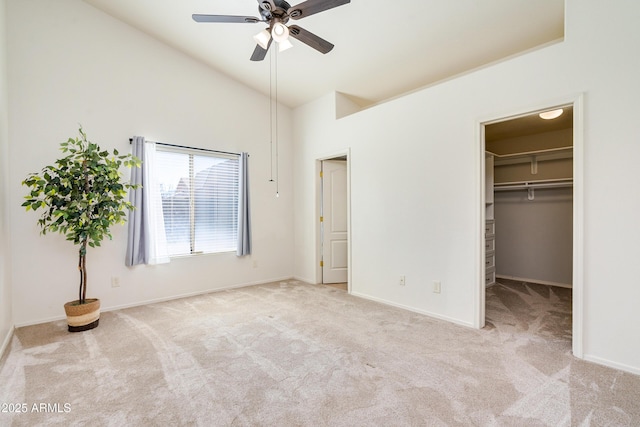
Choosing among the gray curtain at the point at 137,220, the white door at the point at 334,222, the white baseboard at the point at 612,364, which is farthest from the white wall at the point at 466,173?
the gray curtain at the point at 137,220

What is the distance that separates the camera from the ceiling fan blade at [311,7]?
6.98 feet

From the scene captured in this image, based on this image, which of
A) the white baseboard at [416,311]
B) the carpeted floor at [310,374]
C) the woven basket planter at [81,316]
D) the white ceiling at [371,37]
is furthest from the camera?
the white baseboard at [416,311]

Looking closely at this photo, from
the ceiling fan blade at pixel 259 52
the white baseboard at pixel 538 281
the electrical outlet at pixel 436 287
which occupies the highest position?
the ceiling fan blade at pixel 259 52

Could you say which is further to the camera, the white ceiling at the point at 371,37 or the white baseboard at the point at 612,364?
the white ceiling at the point at 371,37

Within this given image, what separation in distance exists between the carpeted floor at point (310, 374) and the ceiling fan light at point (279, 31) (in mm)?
2703

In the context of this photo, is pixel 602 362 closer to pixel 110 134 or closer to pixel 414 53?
pixel 414 53

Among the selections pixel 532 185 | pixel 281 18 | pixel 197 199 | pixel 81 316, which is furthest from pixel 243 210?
pixel 532 185

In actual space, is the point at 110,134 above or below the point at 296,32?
below

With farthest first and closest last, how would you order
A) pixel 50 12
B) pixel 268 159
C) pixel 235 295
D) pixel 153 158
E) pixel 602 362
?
pixel 268 159 → pixel 235 295 → pixel 153 158 → pixel 50 12 → pixel 602 362

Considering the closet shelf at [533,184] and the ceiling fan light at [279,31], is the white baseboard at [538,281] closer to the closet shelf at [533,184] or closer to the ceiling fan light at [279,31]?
the closet shelf at [533,184]

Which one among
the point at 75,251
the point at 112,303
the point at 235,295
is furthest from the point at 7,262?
the point at 235,295

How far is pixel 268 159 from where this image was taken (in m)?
5.27

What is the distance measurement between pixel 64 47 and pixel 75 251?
246cm

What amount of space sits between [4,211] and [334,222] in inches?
162
